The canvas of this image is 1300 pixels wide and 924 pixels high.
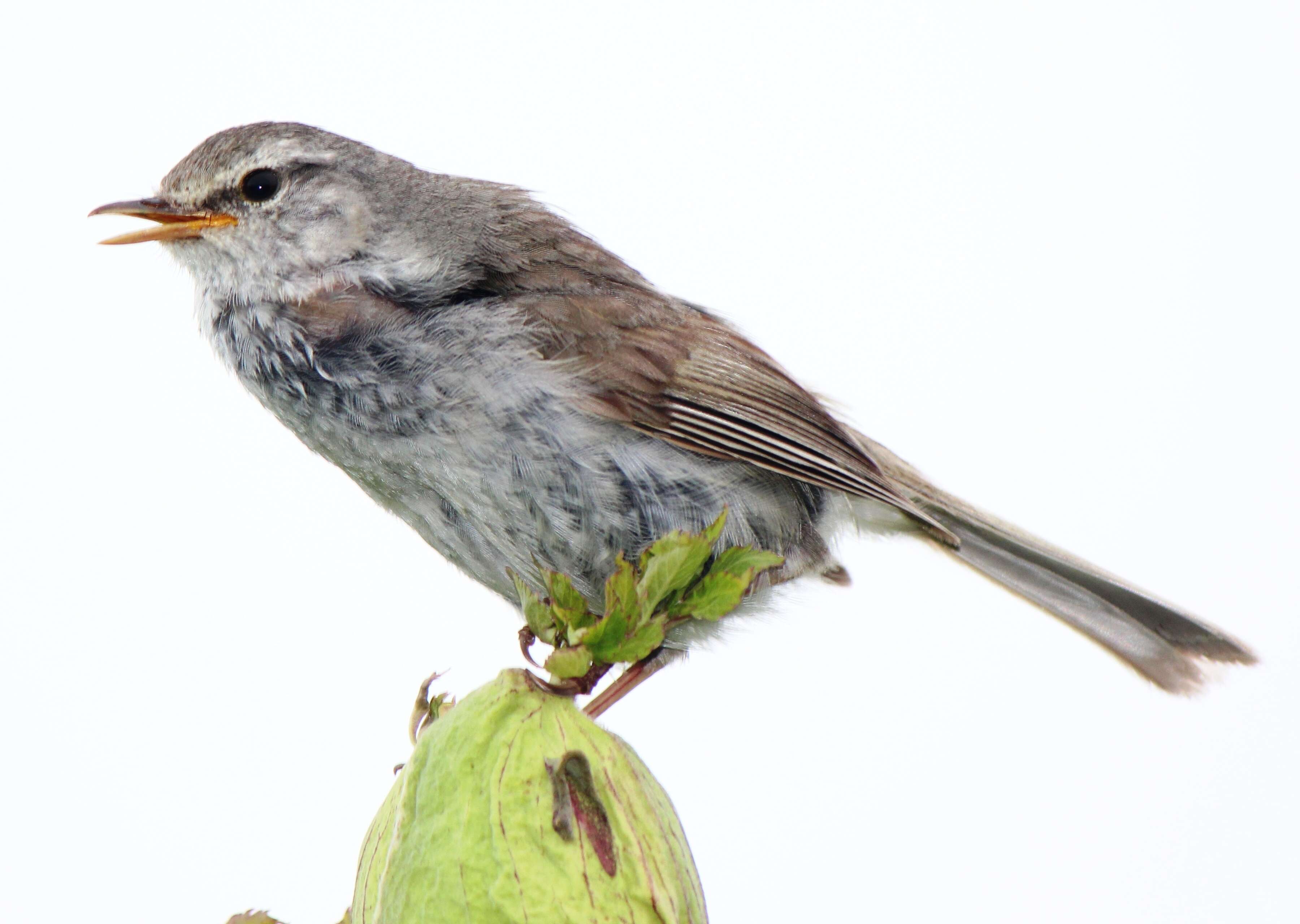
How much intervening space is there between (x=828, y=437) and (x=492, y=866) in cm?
226

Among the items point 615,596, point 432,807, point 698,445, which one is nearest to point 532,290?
point 698,445

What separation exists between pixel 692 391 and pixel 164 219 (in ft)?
6.05

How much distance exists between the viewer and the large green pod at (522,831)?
86.2 inches

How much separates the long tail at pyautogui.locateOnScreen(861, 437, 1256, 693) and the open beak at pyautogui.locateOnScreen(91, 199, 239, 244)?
2.48m

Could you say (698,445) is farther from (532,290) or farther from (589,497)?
(532,290)

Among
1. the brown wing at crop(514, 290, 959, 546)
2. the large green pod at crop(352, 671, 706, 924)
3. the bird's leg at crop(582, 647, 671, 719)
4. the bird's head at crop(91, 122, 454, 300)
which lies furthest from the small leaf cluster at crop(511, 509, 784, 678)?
the bird's head at crop(91, 122, 454, 300)

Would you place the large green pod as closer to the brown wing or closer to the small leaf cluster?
the small leaf cluster

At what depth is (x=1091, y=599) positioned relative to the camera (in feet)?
14.9

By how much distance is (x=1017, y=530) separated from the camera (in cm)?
459

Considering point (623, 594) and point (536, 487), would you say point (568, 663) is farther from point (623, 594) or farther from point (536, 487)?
point (536, 487)

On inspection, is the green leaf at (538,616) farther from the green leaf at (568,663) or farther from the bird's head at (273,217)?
the bird's head at (273,217)

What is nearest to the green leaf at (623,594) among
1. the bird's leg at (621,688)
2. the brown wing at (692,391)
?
the bird's leg at (621,688)

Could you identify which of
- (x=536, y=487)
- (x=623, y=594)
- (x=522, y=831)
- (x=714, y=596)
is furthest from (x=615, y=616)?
(x=536, y=487)

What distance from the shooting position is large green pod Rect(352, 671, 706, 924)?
7.18 feet
